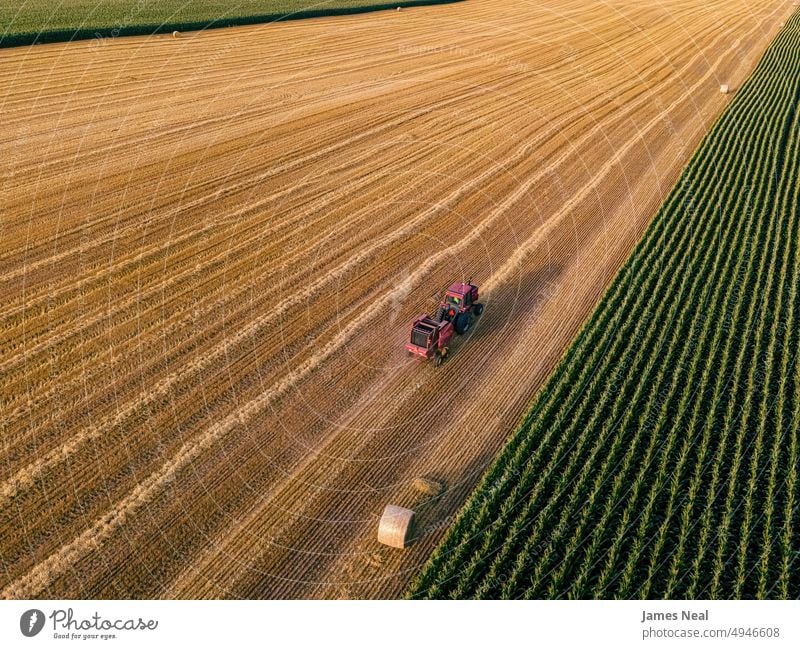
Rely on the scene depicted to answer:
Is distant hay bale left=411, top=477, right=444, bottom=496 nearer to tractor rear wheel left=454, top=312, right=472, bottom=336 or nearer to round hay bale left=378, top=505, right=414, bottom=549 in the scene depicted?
Answer: round hay bale left=378, top=505, right=414, bottom=549

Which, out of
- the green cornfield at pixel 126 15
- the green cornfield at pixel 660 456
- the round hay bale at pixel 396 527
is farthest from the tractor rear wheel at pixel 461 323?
the green cornfield at pixel 126 15

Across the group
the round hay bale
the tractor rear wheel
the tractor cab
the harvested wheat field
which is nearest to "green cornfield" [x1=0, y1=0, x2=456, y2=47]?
the harvested wheat field

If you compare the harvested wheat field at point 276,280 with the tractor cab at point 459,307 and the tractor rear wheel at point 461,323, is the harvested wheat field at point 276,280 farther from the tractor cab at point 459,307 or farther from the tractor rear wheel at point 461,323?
the tractor cab at point 459,307

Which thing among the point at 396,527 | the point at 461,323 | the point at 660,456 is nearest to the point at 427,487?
the point at 396,527

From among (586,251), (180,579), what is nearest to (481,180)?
(586,251)
